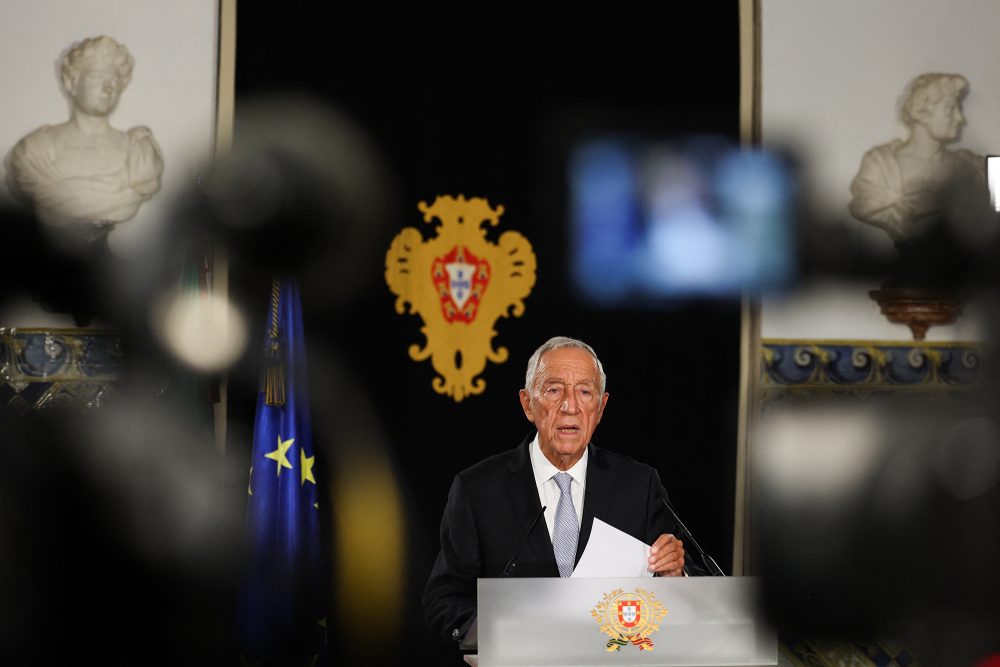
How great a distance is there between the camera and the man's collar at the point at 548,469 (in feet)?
12.4

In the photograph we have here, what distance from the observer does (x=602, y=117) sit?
14.1 ft

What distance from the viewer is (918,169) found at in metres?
4.42

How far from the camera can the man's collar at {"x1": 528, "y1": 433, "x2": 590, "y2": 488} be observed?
3773mm

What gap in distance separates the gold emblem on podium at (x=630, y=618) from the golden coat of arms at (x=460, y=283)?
4.65ft

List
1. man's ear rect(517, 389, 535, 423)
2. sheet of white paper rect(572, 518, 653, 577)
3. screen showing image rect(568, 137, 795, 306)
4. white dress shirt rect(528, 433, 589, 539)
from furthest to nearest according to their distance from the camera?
screen showing image rect(568, 137, 795, 306)
man's ear rect(517, 389, 535, 423)
white dress shirt rect(528, 433, 589, 539)
sheet of white paper rect(572, 518, 653, 577)

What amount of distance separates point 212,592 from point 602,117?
227 centimetres

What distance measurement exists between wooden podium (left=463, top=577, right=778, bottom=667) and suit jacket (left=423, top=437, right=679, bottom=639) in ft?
2.15

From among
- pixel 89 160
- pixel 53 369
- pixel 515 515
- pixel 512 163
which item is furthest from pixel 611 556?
pixel 89 160

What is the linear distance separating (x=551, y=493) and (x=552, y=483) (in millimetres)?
35

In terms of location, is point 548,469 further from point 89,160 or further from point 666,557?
point 89,160

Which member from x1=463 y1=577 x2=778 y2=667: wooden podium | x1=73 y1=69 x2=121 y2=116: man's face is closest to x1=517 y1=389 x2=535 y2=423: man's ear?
x1=463 y1=577 x2=778 y2=667: wooden podium


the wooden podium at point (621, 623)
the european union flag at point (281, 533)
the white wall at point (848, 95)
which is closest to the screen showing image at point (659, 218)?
the white wall at point (848, 95)

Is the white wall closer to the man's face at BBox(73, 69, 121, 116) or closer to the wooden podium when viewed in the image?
the wooden podium

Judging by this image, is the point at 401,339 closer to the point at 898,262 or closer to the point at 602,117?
the point at 602,117
